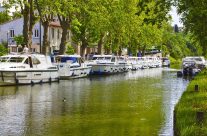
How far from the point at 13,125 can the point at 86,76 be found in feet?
121

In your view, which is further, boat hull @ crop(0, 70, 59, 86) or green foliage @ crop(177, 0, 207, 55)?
boat hull @ crop(0, 70, 59, 86)

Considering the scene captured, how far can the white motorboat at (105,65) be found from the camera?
61062 mm

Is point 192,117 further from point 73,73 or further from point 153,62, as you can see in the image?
point 153,62

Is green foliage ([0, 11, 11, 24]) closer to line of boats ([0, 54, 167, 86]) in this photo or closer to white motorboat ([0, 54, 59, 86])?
line of boats ([0, 54, 167, 86])

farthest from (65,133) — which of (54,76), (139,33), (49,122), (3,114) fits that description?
(139,33)

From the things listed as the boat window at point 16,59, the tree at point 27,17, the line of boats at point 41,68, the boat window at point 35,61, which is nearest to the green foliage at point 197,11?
the line of boats at point 41,68

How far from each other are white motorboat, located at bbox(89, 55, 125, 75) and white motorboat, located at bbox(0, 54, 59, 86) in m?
16.4

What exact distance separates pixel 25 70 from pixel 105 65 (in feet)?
77.3

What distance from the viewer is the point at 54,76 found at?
44219 mm

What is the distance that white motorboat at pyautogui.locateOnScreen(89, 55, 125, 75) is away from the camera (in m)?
61.1

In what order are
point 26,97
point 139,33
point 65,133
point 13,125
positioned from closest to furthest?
1. point 65,133
2. point 13,125
3. point 26,97
4. point 139,33

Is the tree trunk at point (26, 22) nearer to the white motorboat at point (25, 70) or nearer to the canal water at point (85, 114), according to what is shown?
the white motorboat at point (25, 70)

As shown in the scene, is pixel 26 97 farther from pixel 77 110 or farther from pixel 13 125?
pixel 13 125

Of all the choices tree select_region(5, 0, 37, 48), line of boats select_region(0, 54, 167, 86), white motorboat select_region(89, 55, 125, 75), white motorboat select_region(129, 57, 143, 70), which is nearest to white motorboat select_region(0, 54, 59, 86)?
line of boats select_region(0, 54, 167, 86)
